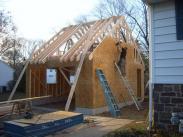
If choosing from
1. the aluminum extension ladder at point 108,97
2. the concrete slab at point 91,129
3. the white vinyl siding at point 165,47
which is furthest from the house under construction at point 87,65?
the white vinyl siding at point 165,47

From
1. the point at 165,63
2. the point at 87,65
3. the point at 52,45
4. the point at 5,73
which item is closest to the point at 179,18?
the point at 165,63

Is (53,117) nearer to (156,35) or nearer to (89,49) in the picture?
(156,35)

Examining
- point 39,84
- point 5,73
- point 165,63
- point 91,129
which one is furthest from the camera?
point 5,73

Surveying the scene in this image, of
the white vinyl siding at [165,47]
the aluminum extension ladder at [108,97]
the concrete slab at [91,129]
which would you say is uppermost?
the white vinyl siding at [165,47]

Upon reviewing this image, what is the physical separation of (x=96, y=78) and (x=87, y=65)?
27.5 inches

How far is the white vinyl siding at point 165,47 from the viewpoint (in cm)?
789

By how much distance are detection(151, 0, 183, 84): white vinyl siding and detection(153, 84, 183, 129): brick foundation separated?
16 centimetres

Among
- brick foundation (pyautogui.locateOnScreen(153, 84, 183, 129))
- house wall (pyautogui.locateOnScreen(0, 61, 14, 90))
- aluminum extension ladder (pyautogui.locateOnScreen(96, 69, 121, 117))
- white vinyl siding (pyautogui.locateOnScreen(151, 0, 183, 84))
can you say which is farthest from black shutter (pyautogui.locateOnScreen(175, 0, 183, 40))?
house wall (pyautogui.locateOnScreen(0, 61, 14, 90))

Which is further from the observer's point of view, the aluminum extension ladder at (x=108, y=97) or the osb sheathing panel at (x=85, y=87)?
the osb sheathing panel at (x=85, y=87)

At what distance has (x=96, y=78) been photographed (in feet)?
44.8

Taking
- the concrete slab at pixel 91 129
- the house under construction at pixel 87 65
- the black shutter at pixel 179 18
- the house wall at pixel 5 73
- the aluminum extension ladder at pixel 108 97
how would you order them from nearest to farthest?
the black shutter at pixel 179 18, the concrete slab at pixel 91 129, the aluminum extension ladder at pixel 108 97, the house under construction at pixel 87 65, the house wall at pixel 5 73

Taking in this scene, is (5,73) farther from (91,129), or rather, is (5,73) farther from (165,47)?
(165,47)

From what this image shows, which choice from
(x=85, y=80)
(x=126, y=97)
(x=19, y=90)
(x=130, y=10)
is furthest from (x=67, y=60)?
(x=130, y=10)

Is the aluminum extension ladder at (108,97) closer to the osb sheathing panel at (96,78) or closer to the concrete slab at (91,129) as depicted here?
the osb sheathing panel at (96,78)
